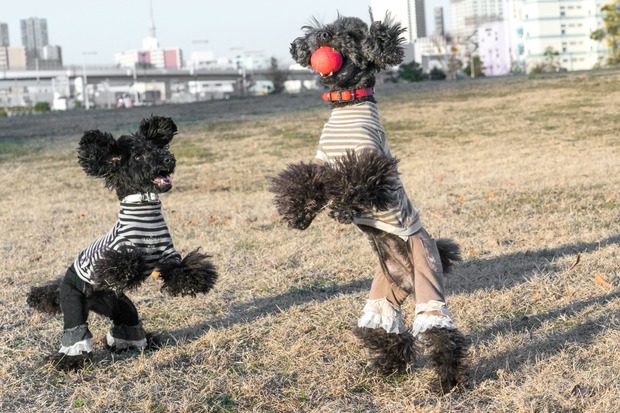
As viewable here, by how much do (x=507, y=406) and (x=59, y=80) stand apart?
351ft

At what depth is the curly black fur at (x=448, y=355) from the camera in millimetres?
3902

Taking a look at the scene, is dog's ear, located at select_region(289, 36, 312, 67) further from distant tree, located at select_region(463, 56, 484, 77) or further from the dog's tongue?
distant tree, located at select_region(463, 56, 484, 77)

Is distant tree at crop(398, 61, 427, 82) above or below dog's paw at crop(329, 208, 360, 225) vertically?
above

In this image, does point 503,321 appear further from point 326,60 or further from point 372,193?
point 326,60

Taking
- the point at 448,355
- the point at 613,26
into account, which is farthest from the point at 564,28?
the point at 448,355

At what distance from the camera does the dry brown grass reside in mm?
4070

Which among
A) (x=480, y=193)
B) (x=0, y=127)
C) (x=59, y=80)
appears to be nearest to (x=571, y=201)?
(x=480, y=193)

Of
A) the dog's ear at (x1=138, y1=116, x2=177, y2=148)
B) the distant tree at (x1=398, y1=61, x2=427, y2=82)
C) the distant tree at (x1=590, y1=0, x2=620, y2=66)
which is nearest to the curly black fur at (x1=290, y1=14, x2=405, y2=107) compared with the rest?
the dog's ear at (x1=138, y1=116, x2=177, y2=148)

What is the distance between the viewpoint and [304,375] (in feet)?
14.2

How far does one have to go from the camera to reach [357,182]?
12.2 feet

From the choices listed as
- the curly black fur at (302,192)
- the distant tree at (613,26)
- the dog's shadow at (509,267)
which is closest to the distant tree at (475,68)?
the distant tree at (613,26)

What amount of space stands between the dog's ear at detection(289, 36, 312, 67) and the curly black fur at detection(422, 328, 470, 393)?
4.67ft

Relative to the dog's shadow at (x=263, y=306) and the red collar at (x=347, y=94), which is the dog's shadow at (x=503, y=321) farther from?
the red collar at (x=347, y=94)

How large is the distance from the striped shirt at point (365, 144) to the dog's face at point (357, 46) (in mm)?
137
